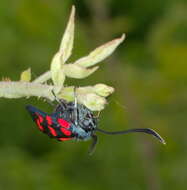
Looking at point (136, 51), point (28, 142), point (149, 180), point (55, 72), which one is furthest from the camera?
point (136, 51)

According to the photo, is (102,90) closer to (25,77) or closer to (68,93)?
(68,93)

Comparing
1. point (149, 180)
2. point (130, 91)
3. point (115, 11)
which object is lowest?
point (149, 180)

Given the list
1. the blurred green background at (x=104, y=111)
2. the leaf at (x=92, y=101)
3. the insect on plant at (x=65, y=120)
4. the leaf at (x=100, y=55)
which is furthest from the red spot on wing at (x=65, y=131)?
the blurred green background at (x=104, y=111)

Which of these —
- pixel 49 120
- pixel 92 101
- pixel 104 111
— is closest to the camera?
pixel 92 101

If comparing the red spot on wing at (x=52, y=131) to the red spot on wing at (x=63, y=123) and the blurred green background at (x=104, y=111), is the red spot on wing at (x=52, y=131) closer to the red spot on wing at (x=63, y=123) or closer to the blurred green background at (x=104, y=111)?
the red spot on wing at (x=63, y=123)

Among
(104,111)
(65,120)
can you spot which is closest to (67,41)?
(65,120)

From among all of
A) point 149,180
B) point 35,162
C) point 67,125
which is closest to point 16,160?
point 35,162

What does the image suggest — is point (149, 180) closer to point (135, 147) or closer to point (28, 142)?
point (135, 147)
